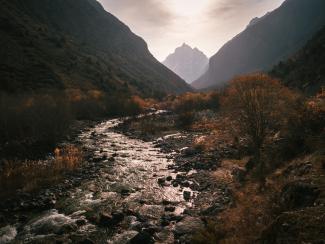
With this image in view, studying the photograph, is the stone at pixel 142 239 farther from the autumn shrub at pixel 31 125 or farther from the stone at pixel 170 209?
the autumn shrub at pixel 31 125

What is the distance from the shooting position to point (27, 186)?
20.6 m

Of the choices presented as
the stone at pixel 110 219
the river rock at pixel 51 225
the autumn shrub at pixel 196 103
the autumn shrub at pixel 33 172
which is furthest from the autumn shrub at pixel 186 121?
the river rock at pixel 51 225

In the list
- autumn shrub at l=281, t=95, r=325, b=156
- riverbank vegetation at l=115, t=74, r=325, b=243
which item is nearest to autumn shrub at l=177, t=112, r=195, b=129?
riverbank vegetation at l=115, t=74, r=325, b=243

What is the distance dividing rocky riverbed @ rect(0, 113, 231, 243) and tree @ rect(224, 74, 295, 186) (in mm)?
4644

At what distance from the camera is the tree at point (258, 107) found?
21734 millimetres

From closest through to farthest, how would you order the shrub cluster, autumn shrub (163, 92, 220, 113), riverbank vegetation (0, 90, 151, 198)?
riverbank vegetation (0, 90, 151, 198), the shrub cluster, autumn shrub (163, 92, 220, 113)

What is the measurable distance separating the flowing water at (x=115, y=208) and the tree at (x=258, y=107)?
6321 mm

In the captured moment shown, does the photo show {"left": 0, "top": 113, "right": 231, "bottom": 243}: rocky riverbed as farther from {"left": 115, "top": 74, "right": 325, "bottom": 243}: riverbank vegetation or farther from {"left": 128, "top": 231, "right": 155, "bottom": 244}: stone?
{"left": 115, "top": 74, "right": 325, "bottom": 243}: riverbank vegetation

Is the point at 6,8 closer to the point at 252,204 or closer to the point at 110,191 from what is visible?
the point at 110,191

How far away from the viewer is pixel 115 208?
17828 mm

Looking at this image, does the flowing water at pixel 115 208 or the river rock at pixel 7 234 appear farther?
the flowing water at pixel 115 208

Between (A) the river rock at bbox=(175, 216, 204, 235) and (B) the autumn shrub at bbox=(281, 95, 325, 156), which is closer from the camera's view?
(A) the river rock at bbox=(175, 216, 204, 235)

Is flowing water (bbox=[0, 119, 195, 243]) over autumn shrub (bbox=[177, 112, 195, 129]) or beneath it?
beneath

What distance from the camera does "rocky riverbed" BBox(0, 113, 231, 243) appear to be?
14.7 meters
